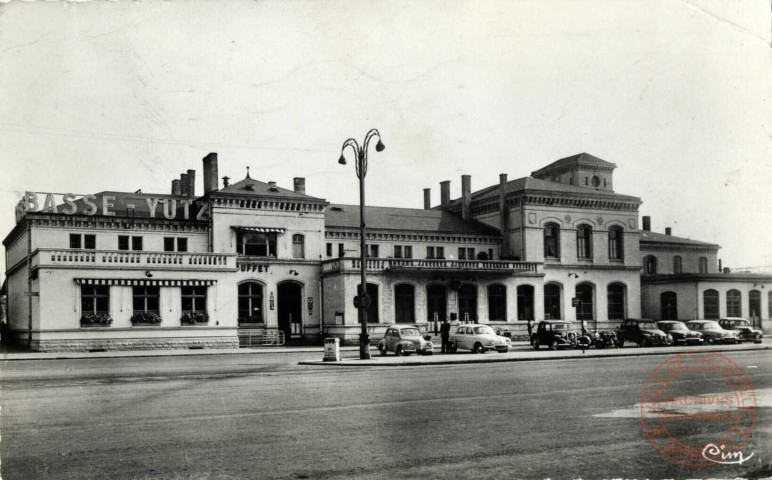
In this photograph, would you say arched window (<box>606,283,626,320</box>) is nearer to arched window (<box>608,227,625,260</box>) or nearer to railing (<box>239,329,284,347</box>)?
arched window (<box>608,227,625,260</box>)

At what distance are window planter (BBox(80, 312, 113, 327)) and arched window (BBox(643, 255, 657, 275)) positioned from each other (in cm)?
4810

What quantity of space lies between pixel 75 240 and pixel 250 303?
1101 centimetres

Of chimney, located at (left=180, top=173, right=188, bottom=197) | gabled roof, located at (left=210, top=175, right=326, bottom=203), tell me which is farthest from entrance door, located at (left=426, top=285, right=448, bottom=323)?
chimney, located at (left=180, top=173, right=188, bottom=197)

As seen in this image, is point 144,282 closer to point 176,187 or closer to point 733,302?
point 176,187

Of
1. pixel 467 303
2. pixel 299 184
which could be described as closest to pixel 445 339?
pixel 467 303

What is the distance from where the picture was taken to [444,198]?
214 ft

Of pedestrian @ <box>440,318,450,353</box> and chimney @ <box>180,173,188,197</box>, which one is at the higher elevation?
chimney @ <box>180,173,188,197</box>

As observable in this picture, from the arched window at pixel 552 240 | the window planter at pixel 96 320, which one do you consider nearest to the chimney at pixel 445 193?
the arched window at pixel 552 240

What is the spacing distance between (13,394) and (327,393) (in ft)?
23.3

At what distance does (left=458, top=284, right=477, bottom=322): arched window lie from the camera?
49.9m

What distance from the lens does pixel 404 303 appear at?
160 ft

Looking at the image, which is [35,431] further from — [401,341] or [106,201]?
[106,201]

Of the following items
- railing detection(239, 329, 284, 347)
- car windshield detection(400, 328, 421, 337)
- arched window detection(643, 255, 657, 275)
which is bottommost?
railing detection(239, 329, 284, 347)

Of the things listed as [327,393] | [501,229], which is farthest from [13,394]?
[501,229]
